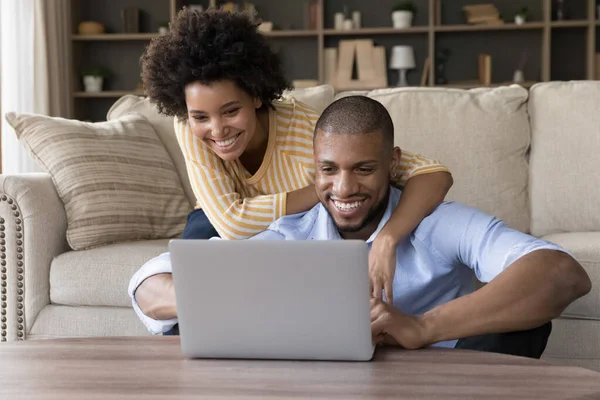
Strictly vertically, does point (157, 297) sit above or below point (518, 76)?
below

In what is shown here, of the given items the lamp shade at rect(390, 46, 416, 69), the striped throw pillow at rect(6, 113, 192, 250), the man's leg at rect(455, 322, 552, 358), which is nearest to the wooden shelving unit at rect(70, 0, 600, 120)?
the lamp shade at rect(390, 46, 416, 69)

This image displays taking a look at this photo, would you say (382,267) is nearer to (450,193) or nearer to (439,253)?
(439,253)

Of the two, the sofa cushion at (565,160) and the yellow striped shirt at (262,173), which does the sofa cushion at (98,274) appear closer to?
the yellow striped shirt at (262,173)

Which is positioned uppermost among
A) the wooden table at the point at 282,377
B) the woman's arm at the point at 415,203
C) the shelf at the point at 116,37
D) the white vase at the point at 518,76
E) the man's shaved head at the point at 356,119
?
the shelf at the point at 116,37

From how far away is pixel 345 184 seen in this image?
62.1 inches

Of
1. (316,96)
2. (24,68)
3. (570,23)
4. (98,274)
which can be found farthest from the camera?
(570,23)

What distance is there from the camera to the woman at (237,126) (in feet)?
6.18

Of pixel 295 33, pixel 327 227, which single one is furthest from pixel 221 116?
pixel 295 33

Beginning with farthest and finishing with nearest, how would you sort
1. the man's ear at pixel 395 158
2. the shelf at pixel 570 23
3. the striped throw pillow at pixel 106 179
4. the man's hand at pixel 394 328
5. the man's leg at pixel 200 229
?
the shelf at pixel 570 23, the striped throw pillow at pixel 106 179, the man's leg at pixel 200 229, the man's ear at pixel 395 158, the man's hand at pixel 394 328

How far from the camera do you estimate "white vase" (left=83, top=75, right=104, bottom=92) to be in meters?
5.30

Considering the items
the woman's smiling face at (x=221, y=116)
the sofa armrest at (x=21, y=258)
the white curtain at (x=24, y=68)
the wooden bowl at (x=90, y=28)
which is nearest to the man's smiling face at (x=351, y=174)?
the woman's smiling face at (x=221, y=116)

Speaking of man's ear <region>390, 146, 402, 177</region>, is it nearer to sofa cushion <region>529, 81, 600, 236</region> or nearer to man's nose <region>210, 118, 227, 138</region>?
man's nose <region>210, 118, 227, 138</region>

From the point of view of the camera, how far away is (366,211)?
1.63 m

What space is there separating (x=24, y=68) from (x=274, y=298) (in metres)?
3.91
